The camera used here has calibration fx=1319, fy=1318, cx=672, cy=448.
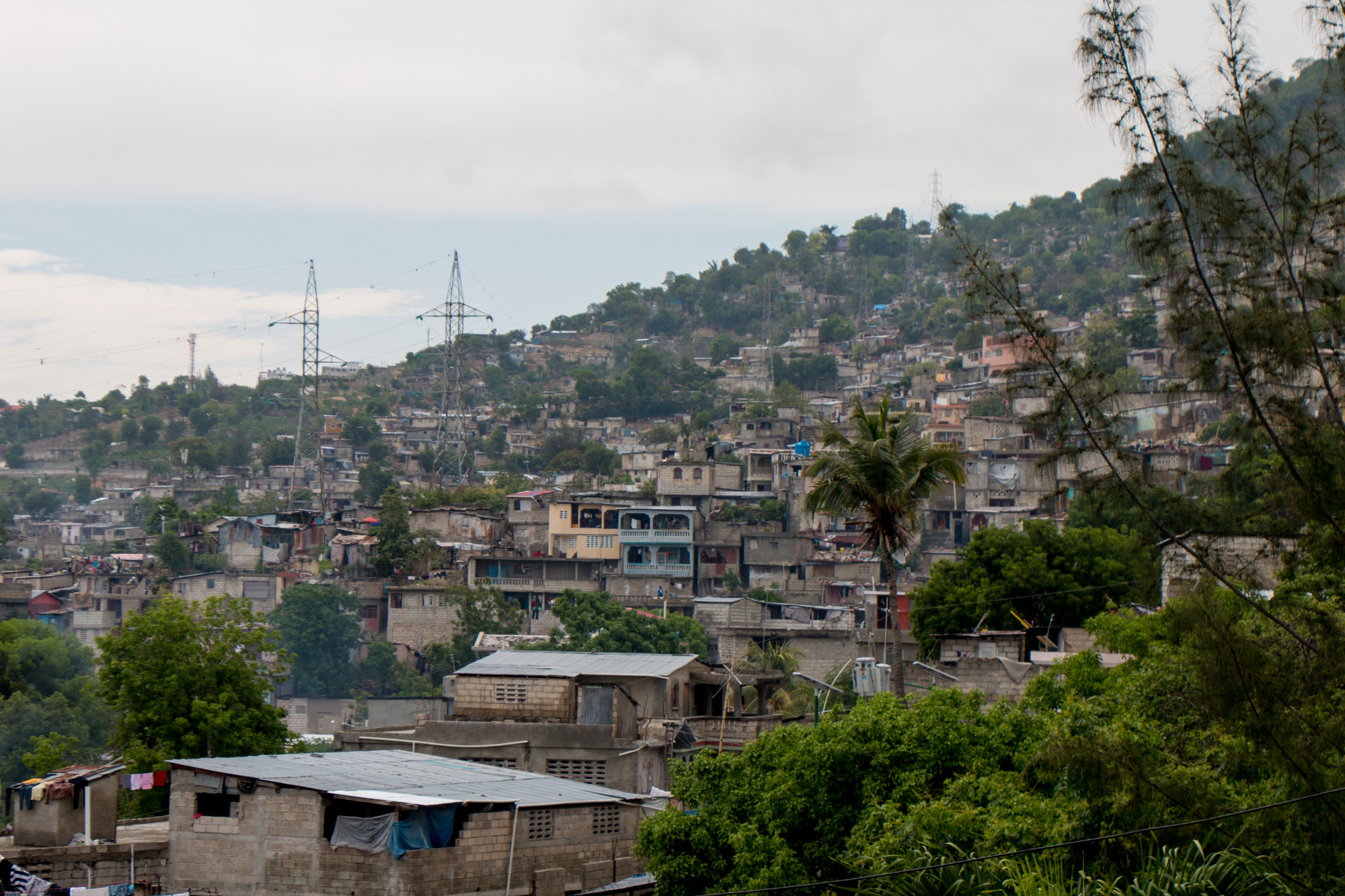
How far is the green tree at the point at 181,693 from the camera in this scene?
20.9 m

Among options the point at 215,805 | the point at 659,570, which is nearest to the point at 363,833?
the point at 215,805

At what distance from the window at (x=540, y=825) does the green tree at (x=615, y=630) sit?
2139 cm

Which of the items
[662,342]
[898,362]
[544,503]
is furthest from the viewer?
[662,342]

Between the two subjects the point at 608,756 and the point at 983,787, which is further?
the point at 608,756

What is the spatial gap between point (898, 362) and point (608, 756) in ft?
259

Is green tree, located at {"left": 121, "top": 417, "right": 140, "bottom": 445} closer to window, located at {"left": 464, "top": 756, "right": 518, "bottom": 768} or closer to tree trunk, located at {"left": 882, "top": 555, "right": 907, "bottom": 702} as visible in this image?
window, located at {"left": 464, "top": 756, "right": 518, "bottom": 768}

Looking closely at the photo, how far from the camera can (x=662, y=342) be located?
122938mm

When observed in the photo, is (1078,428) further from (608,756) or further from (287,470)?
(287,470)

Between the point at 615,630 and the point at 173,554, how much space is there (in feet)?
82.9

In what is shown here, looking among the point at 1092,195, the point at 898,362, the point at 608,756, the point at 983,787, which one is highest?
the point at 1092,195

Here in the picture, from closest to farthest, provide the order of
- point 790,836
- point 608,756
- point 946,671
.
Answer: point 790,836 < point 608,756 < point 946,671

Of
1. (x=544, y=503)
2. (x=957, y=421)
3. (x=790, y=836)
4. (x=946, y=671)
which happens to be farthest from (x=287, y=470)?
(x=790, y=836)

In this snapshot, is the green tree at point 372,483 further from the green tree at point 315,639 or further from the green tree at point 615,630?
the green tree at point 615,630

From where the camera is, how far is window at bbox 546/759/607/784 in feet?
61.2
